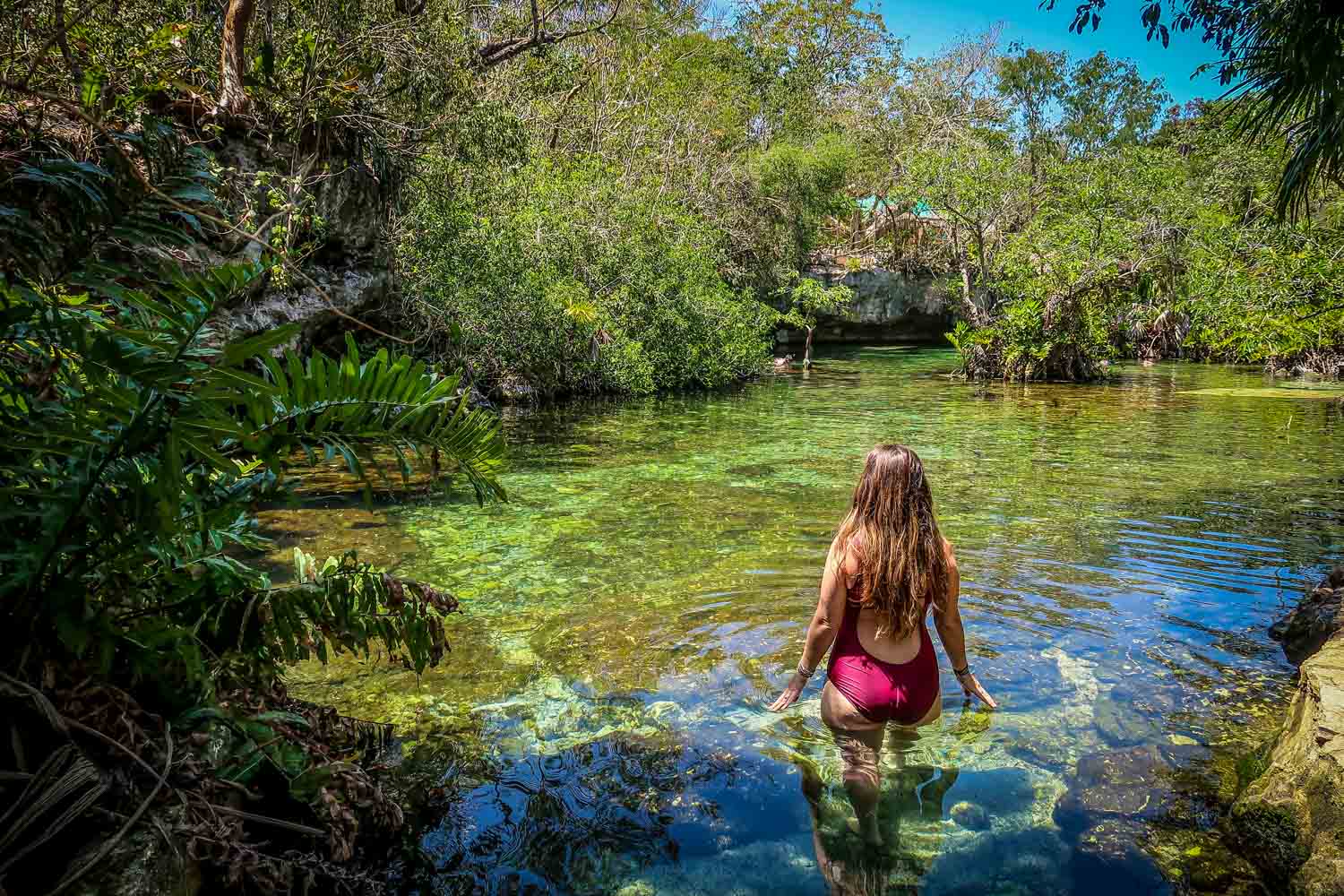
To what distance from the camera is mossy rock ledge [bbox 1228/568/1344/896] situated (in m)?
2.87

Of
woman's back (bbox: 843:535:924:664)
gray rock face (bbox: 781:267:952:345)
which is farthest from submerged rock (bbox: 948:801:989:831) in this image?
gray rock face (bbox: 781:267:952:345)

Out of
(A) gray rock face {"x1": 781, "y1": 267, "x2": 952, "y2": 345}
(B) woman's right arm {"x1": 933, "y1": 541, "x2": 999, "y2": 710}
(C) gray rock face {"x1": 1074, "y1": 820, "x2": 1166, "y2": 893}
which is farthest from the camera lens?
(A) gray rock face {"x1": 781, "y1": 267, "x2": 952, "y2": 345}

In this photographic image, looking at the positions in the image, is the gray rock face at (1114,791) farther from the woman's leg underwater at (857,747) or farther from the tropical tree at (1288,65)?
the tropical tree at (1288,65)

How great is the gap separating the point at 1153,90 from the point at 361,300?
150 ft

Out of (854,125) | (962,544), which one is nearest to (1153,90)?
(854,125)

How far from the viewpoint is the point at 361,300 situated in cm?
1470

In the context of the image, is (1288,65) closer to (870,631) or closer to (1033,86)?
(870,631)

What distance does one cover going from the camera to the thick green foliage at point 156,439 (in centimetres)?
242

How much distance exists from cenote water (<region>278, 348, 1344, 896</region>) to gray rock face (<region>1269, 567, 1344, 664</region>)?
0.14m

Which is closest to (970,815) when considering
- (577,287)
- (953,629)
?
(953,629)

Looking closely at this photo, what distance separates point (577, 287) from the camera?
18.6m

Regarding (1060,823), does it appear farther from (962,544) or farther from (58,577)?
(962,544)

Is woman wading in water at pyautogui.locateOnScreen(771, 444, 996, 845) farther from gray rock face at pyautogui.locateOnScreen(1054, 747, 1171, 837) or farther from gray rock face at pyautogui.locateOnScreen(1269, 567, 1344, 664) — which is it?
gray rock face at pyautogui.locateOnScreen(1269, 567, 1344, 664)

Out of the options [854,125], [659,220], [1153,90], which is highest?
[1153,90]
